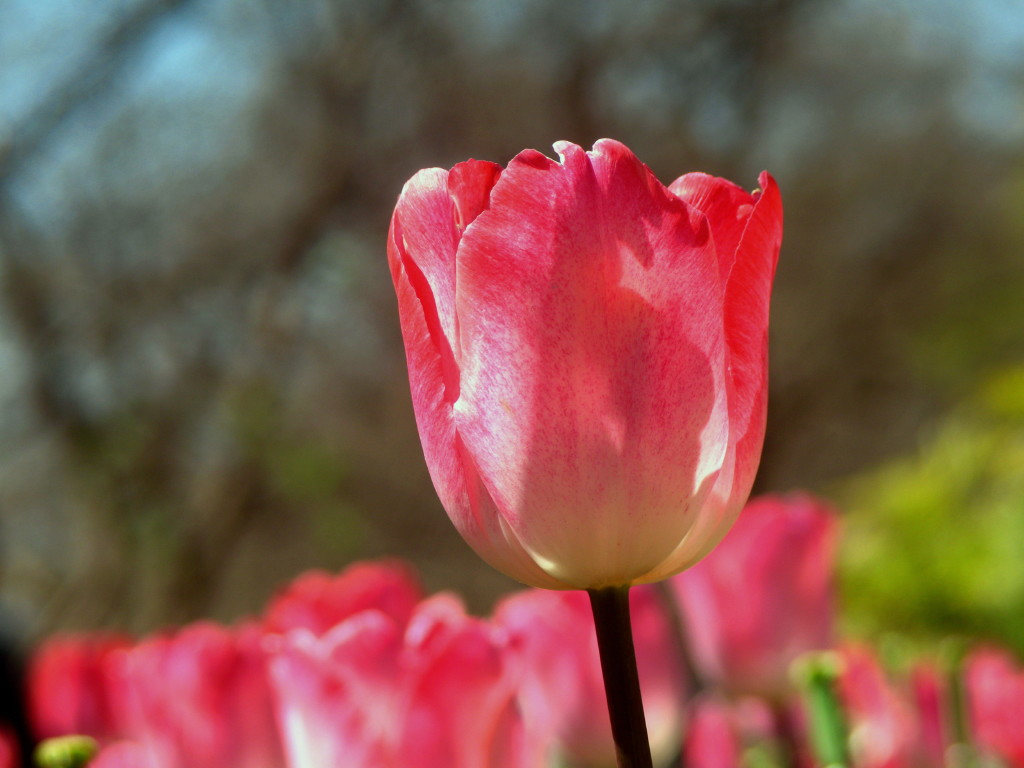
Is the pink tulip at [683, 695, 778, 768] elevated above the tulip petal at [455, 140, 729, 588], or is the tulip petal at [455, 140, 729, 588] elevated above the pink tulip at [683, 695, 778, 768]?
the tulip petal at [455, 140, 729, 588]

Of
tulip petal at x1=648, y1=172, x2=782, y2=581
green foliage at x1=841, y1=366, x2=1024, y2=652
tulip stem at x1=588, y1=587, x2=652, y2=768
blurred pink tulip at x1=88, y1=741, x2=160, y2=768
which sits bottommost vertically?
green foliage at x1=841, y1=366, x2=1024, y2=652

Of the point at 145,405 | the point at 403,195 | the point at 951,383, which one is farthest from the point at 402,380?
the point at 403,195

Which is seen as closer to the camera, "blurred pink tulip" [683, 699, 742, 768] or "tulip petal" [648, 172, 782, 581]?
"tulip petal" [648, 172, 782, 581]

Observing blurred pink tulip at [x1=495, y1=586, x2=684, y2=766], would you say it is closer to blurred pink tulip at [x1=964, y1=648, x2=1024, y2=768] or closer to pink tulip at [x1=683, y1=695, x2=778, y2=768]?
pink tulip at [x1=683, y1=695, x2=778, y2=768]

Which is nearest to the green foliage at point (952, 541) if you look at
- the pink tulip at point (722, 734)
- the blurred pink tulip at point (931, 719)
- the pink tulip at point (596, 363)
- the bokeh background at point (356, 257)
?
the bokeh background at point (356, 257)

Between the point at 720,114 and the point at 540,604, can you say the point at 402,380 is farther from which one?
the point at 540,604

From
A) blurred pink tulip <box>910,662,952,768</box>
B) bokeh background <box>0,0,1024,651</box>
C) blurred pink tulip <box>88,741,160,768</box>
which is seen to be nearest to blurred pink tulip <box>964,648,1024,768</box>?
blurred pink tulip <box>910,662,952,768</box>

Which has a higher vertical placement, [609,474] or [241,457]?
[241,457]

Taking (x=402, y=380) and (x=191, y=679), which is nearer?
(x=191, y=679)
